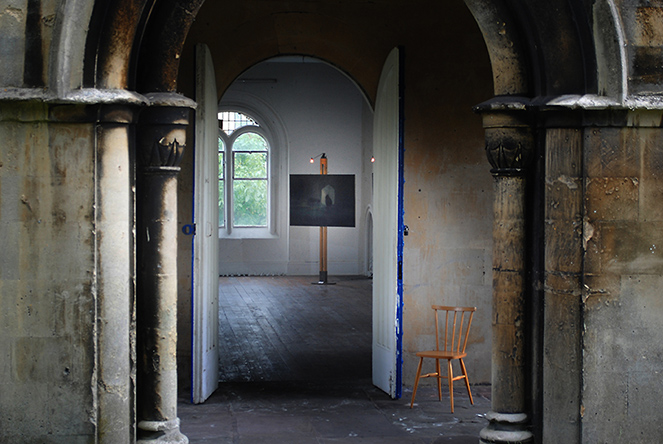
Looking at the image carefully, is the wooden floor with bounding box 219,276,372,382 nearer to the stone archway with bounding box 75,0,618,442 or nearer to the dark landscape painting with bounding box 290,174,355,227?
the dark landscape painting with bounding box 290,174,355,227

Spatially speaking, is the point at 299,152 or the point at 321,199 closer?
the point at 321,199

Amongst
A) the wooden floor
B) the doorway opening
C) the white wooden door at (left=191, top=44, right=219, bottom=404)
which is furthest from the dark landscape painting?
the white wooden door at (left=191, top=44, right=219, bottom=404)

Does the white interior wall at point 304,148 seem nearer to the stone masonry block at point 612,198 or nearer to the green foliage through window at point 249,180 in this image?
the green foliage through window at point 249,180

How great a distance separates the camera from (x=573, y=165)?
3.83 metres

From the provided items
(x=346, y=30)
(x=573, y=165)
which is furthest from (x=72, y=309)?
(x=346, y=30)

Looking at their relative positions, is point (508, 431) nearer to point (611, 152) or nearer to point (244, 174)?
point (611, 152)

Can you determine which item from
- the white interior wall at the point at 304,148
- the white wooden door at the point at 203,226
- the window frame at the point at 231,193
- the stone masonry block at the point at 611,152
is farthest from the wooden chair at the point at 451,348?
the window frame at the point at 231,193

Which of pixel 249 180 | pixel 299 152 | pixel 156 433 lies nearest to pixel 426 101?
pixel 156 433

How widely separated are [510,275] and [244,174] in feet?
38.9

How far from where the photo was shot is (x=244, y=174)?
15.5 metres

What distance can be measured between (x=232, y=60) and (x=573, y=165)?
10.7 ft

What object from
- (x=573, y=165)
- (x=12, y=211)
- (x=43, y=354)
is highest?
(x=573, y=165)

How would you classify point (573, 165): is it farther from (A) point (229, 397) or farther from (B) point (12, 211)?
(A) point (229, 397)

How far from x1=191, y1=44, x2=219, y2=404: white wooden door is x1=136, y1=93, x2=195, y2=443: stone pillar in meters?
1.51
